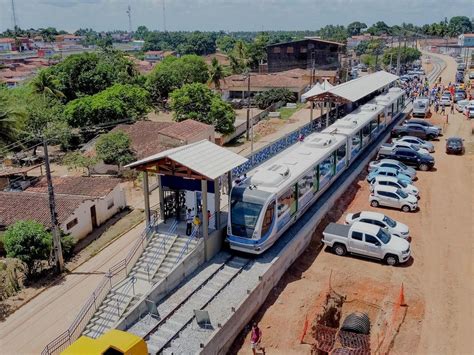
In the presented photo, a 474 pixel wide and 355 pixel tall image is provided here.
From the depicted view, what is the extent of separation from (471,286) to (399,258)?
2.97 m

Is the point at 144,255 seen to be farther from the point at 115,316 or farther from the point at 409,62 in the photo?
the point at 409,62

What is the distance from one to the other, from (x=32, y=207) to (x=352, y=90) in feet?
86.0

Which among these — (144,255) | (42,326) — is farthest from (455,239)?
(42,326)

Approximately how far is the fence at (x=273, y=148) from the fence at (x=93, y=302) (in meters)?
5.36

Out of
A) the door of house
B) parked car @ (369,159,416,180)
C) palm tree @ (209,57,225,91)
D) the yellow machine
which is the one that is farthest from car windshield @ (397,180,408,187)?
palm tree @ (209,57,225,91)

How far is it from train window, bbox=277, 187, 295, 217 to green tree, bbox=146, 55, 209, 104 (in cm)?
4778

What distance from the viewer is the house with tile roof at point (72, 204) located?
81.4 ft

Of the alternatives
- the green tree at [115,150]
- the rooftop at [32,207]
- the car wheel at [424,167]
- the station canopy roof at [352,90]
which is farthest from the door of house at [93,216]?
the car wheel at [424,167]

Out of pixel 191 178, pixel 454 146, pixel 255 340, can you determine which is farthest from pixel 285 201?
pixel 454 146

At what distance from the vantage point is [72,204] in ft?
83.7

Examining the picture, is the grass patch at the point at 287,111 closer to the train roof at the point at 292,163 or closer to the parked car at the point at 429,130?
the parked car at the point at 429,130

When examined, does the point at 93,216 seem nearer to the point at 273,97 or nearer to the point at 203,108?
the point at 203,108

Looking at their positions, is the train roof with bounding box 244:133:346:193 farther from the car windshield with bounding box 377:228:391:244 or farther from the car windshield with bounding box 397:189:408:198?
the car windshield with bounding box 377:228:391:244

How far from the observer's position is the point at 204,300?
16.9m
